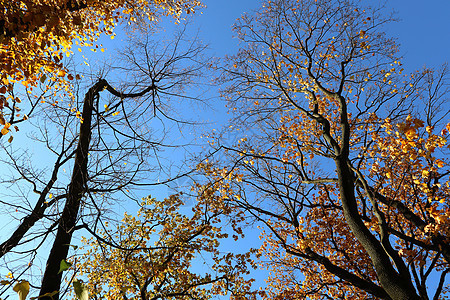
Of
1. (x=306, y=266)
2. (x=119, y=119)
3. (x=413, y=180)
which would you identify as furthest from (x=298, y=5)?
(x=306, y=266)

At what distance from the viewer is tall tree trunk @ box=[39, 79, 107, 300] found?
415 centimetres

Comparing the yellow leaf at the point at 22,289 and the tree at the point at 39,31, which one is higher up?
the tree at the point at 39,31

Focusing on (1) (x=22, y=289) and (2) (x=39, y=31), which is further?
(2) (x=39, y=31)

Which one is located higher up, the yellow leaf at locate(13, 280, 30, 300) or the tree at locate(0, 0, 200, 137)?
the tree at locate(0, 0, 200, 137)

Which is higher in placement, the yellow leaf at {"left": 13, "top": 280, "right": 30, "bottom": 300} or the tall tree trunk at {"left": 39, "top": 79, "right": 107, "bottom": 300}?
the tall tree trunk at {"left": 39, "top": 79, "right": 107, "bottom": 300}

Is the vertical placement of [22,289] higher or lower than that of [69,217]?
lower

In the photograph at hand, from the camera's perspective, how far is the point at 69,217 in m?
4.66

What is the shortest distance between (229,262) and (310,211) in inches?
150

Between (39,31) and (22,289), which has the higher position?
(39,31)

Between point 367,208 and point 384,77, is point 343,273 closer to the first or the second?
point 367,208

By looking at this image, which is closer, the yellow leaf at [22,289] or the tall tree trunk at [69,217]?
the yellow leaf at [22,289]

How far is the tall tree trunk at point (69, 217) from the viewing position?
4.15 meters

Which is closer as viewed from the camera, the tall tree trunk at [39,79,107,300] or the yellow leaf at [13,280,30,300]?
the yellow leaf at [13,280,30,300]

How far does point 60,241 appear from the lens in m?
4.45
